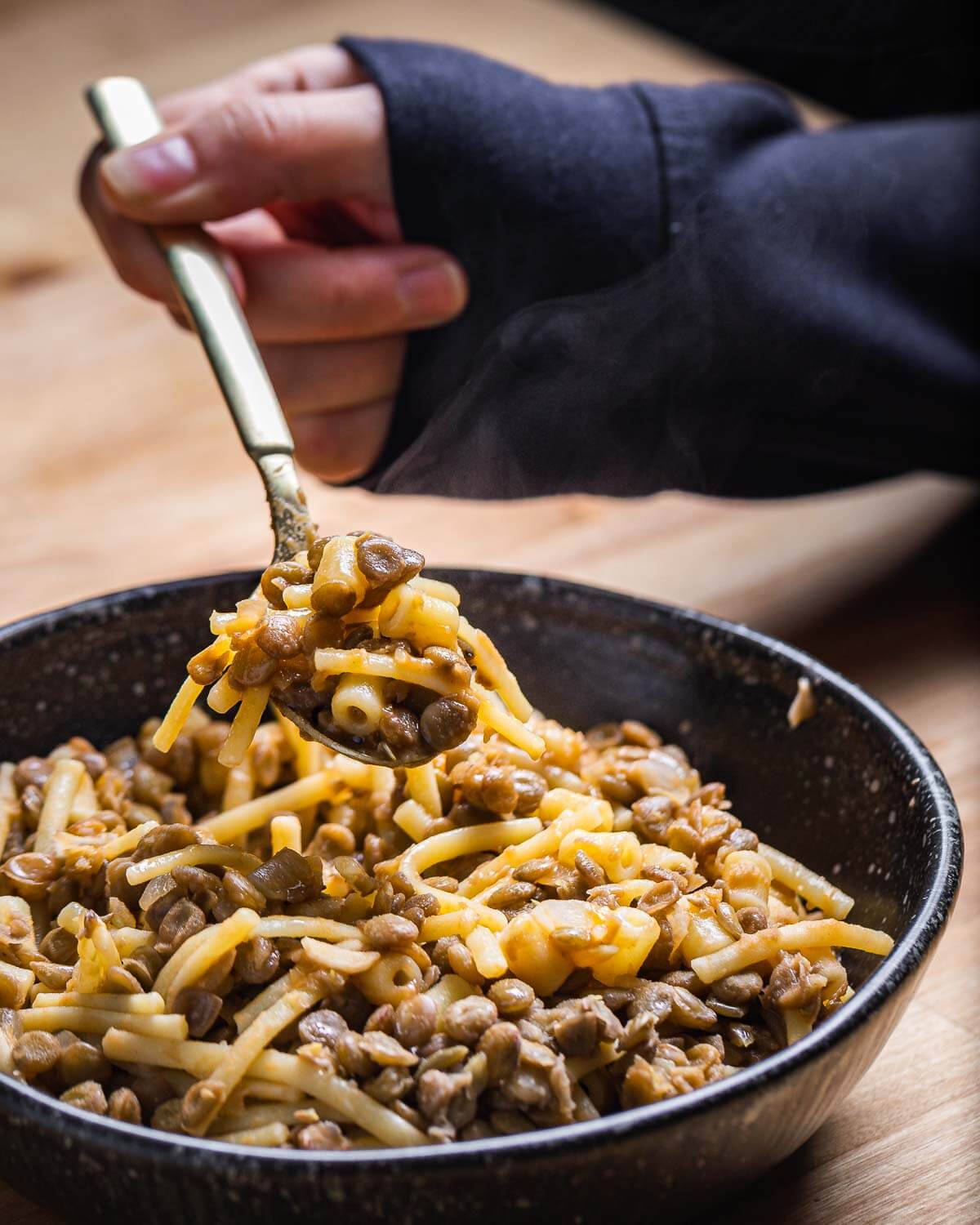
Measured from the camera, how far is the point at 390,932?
1345 millimetres

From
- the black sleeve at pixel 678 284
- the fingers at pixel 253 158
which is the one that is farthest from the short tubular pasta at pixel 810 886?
the fingers at pixel 253 158

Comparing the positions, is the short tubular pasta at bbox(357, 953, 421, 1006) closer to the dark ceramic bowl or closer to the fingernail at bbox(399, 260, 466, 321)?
the dark ceramic bowl

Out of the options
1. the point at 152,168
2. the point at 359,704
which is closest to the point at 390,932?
the point at 359,704

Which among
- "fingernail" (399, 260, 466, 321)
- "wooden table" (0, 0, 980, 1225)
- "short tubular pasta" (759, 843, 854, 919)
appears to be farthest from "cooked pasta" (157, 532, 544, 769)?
"fingernail" (399, 260, 466, 321)

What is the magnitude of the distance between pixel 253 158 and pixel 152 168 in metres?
0.16

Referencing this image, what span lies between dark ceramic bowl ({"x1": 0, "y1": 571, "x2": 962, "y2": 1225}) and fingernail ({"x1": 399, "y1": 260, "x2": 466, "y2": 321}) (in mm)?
678

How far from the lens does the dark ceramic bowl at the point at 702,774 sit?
1045 millimetres

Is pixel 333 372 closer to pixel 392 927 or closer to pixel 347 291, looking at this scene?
pixel 347 291

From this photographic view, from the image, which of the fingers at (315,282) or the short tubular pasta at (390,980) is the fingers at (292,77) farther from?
the short tubular pasta at (390,980)

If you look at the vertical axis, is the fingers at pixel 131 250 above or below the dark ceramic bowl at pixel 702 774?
above

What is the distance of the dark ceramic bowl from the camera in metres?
1.04

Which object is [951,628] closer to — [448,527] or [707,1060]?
[448,527]

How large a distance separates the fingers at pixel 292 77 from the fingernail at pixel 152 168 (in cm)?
39

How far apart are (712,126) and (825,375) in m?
0.46
